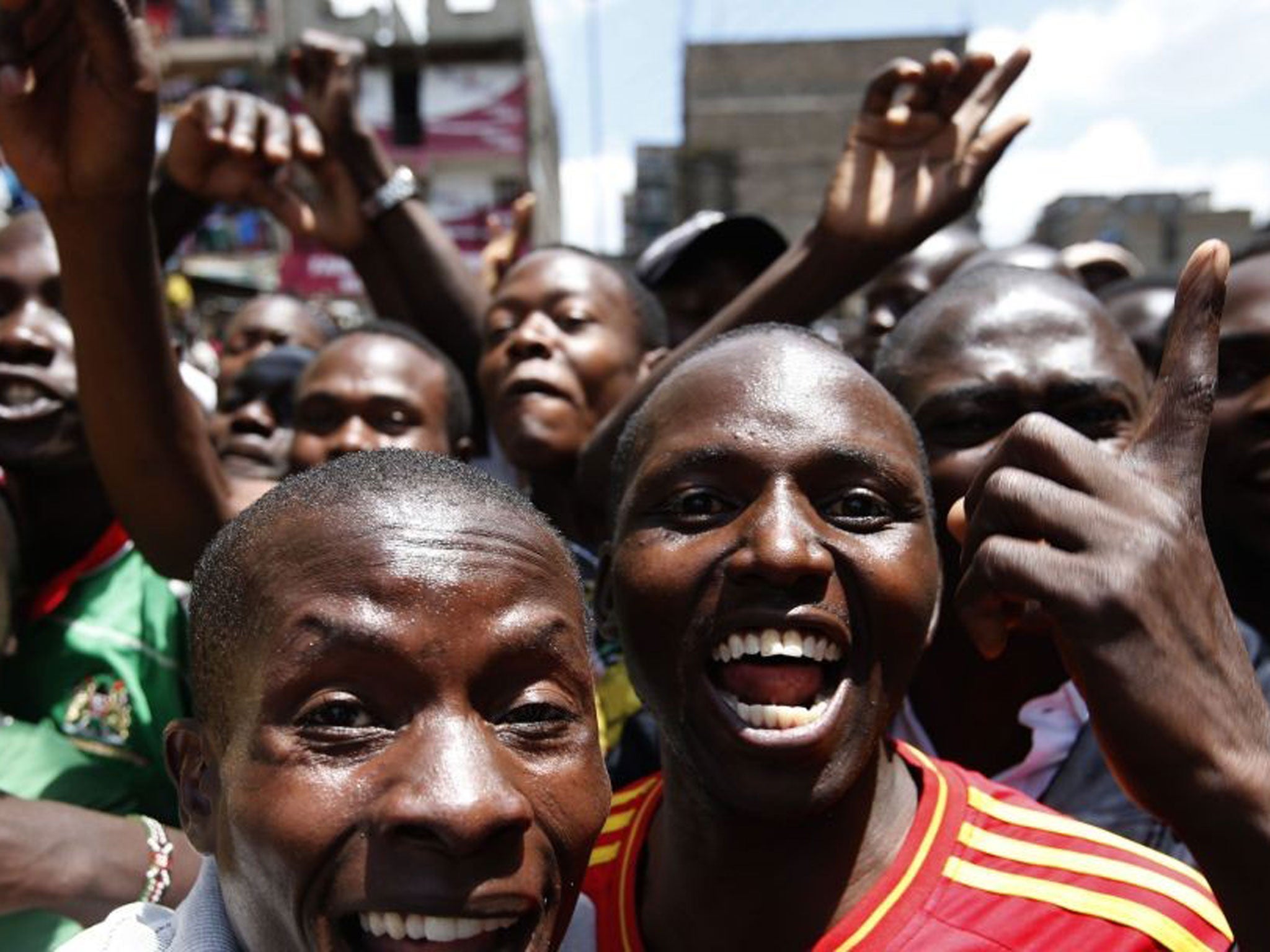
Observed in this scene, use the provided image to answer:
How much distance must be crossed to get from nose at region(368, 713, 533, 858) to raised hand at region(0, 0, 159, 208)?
1.30 metres

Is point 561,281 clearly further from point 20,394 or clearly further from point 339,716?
point 339,716

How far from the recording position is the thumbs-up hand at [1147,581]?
1.08m

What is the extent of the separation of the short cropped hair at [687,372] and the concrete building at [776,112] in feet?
74.6

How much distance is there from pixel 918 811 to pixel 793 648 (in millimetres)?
280

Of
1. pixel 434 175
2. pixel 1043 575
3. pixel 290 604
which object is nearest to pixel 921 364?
pixel 1043 575

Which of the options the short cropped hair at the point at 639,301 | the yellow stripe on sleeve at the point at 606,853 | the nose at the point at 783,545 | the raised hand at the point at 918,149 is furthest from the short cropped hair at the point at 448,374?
the nose at the point at 783,545

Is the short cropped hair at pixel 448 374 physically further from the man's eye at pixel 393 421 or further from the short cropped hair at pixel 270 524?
the short cropped hair at pixel 270 524

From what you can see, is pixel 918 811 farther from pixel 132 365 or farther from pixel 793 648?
pixel 132 365

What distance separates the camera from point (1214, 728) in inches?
42.2

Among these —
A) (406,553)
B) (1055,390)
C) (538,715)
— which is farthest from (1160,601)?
(1055,390)

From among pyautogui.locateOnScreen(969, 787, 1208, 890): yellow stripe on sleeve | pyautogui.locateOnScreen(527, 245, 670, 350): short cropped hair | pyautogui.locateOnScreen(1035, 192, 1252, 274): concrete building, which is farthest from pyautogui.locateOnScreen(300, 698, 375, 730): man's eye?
pyautogui.locateOnScreen(1035, 192, 1252, 274): concrete building

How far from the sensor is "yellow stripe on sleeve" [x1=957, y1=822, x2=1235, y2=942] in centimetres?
137

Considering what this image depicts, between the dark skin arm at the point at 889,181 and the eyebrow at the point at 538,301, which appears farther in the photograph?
the eyebrow at the point at 538,301

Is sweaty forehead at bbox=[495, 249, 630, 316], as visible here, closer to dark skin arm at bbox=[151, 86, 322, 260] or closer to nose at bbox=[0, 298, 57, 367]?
dark skin arm at bbox=[151, 86, 322, 260]
